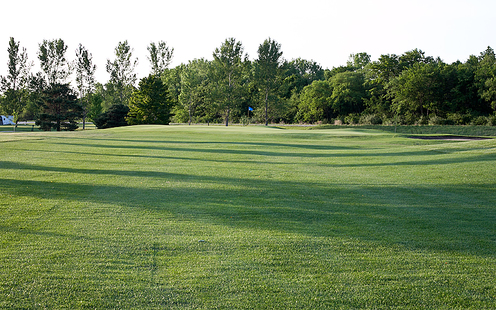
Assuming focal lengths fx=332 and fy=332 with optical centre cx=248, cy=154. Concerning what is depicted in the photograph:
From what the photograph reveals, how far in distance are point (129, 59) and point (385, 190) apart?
72.4 metres

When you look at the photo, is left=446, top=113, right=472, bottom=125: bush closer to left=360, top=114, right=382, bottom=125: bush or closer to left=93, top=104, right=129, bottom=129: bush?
left=360, top=114, right=382, bottom=125: bush

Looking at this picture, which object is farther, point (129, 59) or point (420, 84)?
point (129, 59)

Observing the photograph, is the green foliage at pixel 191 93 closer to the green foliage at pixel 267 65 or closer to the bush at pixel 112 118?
the green foliage at pixel 267 65

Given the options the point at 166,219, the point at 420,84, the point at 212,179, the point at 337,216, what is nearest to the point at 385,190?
the point at 337,216

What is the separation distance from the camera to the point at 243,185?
8.13 m

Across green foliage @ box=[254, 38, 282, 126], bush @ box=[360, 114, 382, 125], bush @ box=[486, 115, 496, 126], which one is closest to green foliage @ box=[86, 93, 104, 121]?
green foliage @ box=[254, 38, 282, 126]

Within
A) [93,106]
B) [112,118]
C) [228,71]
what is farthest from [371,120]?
[93,106]

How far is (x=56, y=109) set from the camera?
158ft

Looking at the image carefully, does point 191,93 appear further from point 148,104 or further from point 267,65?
point 267,65

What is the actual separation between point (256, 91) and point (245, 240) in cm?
6812

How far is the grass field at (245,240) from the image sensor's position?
3217 mm

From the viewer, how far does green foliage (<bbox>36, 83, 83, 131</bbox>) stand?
46750 millimetres

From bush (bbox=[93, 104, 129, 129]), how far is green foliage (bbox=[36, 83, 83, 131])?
15.8 feet

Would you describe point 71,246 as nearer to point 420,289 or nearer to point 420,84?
point 420,289
